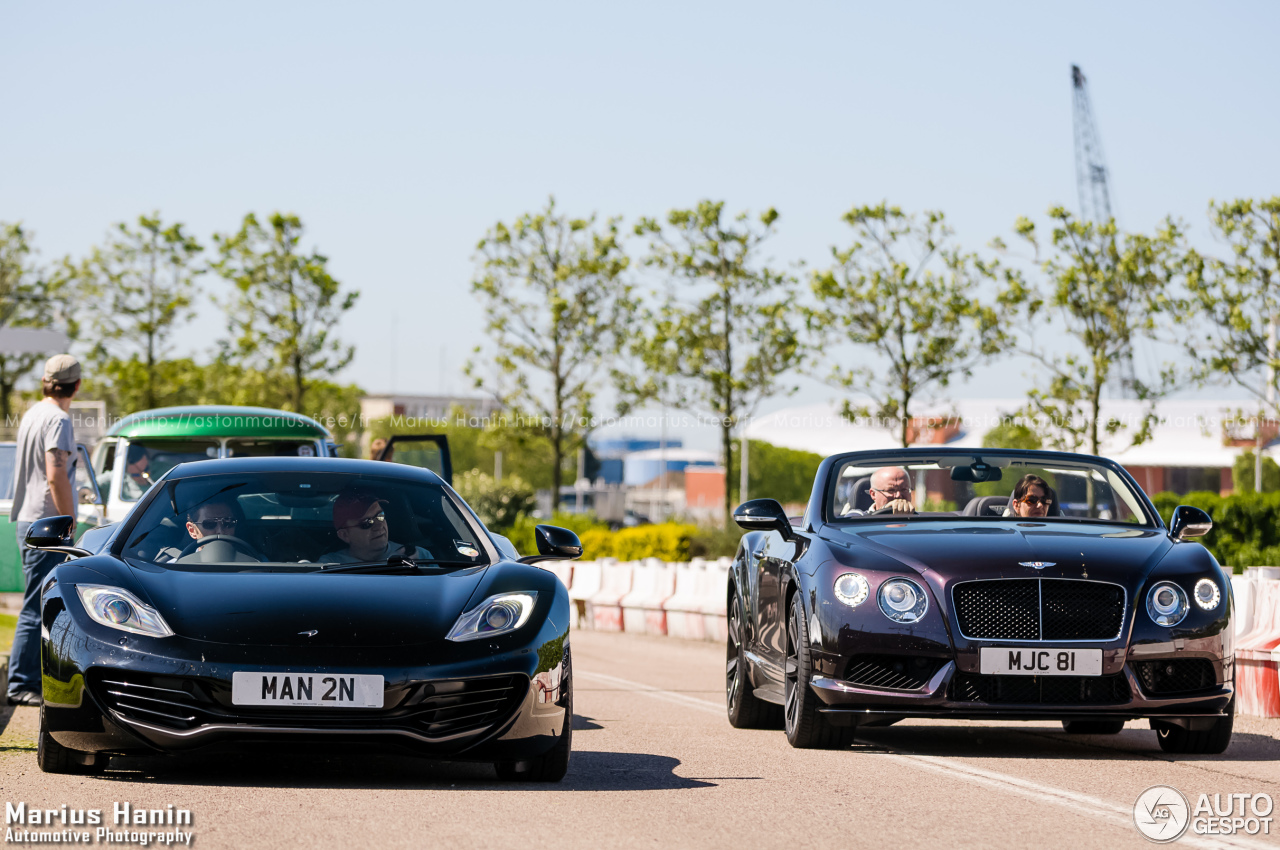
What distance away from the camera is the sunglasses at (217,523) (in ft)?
23.7

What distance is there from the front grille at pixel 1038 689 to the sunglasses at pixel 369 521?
2.57 metres

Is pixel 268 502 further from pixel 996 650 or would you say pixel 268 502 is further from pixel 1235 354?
pixel 1235 354

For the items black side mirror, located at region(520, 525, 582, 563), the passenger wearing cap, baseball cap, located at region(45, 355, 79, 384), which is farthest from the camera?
baseball cap, located at region(45, 355, 79, 384)

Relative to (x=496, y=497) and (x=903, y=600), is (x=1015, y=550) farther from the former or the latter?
(x=496, y=497)

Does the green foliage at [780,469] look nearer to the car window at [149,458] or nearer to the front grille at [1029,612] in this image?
the car window at [149,458]

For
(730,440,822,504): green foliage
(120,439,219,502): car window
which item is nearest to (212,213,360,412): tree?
(120,439,219,502): car window

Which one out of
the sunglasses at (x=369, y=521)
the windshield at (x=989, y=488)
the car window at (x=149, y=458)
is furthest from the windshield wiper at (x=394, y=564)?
the car window at (x=149, y=458)

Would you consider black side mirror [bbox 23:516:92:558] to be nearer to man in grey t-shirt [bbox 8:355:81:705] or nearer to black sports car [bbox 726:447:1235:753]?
man in grey t-shirt [bbox 8:355:81:705]

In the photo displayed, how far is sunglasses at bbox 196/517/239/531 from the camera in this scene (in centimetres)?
723

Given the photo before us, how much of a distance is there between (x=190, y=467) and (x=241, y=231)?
40.0 metres

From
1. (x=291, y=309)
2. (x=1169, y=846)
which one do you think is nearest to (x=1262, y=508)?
(x=291, y=309)

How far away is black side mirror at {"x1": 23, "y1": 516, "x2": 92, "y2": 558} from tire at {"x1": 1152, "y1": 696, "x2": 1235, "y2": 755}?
16.3 feet

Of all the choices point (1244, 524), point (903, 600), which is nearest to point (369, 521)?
point (903, 600)

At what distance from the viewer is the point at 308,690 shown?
621 centimetres
